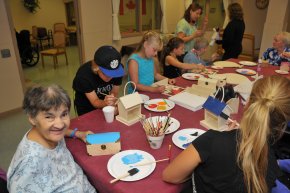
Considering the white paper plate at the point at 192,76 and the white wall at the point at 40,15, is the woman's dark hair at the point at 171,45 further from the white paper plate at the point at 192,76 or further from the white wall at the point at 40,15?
the white wall at the point at 40,15

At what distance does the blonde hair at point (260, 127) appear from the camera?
0.85 metres

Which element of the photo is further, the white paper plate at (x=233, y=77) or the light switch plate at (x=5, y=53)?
the light switch plate at (x=5, y=53)

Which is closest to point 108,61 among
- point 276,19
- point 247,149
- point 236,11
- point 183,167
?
point 183,167

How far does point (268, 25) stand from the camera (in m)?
4.76

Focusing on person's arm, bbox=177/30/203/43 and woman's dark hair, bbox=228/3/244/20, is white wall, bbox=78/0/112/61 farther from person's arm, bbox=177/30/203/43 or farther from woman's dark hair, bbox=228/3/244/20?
woman's dark hair, bbox=228/3/244/20

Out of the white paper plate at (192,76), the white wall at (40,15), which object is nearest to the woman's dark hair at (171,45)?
the white paper plate at (192,76)

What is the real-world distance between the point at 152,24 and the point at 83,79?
4.49m

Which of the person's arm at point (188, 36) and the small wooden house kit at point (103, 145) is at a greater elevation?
the person's arm at point (188, 36)

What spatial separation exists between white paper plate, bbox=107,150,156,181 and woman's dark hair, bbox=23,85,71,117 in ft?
1.29

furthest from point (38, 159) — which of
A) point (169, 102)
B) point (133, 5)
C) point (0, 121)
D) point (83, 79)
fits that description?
A: point (133, 5)

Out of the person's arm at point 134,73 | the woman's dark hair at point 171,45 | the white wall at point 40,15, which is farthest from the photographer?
the white wall at point 40,15

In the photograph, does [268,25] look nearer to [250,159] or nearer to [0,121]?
[250,159]

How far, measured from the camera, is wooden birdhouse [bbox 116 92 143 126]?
4.83 feet

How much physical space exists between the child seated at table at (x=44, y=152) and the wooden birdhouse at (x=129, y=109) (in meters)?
0.42
